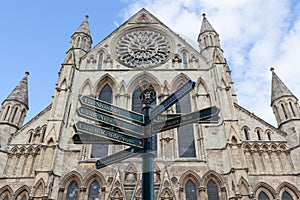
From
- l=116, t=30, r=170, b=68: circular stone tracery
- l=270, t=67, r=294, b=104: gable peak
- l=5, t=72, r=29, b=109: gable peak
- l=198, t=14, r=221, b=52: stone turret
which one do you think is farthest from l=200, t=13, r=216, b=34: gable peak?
l=5, t=72, r=29, b=109: gable peak

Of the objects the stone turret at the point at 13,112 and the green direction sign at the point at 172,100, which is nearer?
the green direction sign at the point at 172,100

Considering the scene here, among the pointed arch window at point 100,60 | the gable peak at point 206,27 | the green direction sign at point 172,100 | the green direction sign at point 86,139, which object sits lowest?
the green direction sign at point 86,139

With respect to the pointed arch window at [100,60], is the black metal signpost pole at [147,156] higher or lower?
lower

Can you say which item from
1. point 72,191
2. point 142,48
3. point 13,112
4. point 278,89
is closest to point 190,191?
point 72,191

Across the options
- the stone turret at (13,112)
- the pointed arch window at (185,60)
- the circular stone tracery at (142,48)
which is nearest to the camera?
the stone turret at (13,112)

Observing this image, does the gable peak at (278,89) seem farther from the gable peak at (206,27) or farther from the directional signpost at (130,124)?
the directional signpost at (130,124)

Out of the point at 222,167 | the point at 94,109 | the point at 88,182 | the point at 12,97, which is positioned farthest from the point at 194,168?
the point at 12,97

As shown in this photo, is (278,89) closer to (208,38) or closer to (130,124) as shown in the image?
(208,38)

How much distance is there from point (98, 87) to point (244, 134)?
29.6 feet

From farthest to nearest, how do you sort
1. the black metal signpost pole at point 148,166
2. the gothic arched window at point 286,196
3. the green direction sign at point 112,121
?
1. the gothic arched window at point 286,196
2. the green direction sign at point 112,121
3. the black metal signpost pole at point 148,166

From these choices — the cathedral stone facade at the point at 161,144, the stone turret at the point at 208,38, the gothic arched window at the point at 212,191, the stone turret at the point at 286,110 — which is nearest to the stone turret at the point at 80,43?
the cathedral stone facade at the point at 161,144

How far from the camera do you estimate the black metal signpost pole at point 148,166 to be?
4289 millimetres

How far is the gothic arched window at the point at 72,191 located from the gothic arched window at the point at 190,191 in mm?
5155

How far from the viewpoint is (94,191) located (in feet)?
43.0
